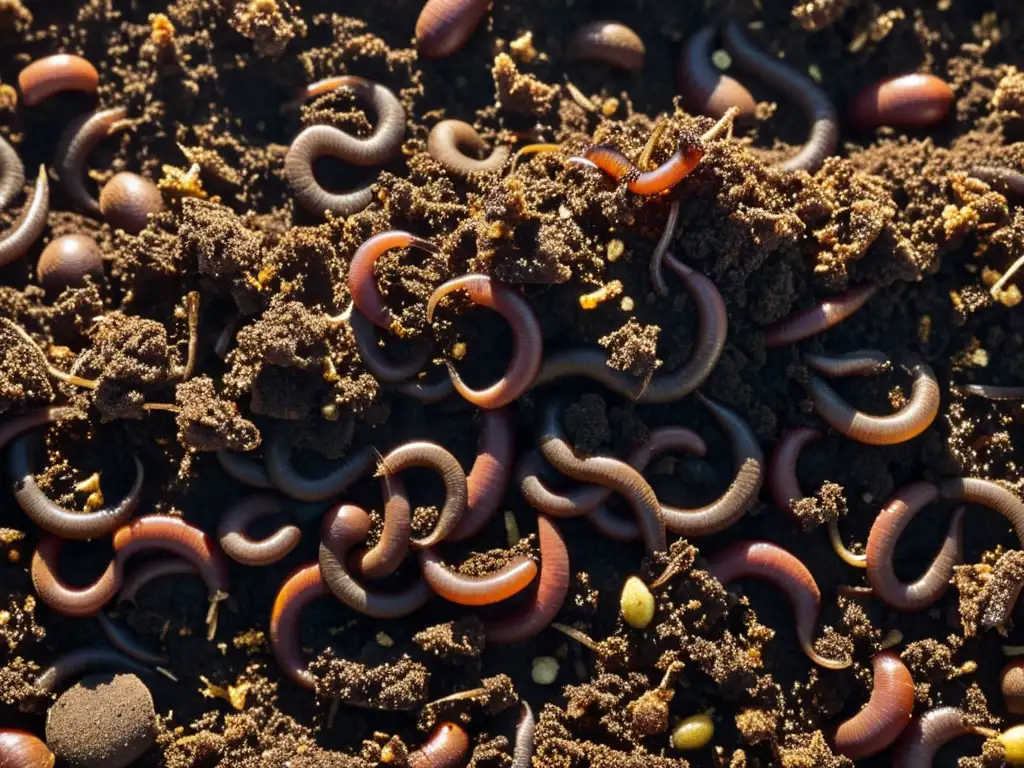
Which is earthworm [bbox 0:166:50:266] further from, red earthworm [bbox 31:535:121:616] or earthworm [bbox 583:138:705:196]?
earthworm [bbox 583:138:705:196]

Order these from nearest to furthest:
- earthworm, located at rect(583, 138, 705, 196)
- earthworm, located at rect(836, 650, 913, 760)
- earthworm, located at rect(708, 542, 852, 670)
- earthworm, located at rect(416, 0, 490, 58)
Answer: earthworm, located at rect(583, 138, 705, 196), earthworm, located at rect(836, 650, 913, 760), earthworm, located at rect(708, 542, 852, 670), earthworm, located at rect(416, 0, 490, 58)

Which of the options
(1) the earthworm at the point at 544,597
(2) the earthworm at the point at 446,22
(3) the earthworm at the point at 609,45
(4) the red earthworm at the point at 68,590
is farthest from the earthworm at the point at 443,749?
→ (3) the earthworm at the point at 609,45

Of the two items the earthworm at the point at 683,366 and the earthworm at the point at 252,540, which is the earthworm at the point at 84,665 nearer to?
the earthworm at the point at 252,540

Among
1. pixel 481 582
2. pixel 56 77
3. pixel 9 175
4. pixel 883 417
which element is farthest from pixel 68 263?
pixel 883 417

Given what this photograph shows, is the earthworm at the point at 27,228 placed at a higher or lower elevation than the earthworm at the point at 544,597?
higher

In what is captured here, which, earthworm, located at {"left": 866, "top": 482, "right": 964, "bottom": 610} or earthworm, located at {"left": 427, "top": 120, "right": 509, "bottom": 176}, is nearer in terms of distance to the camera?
earthworm, located at {"left": 866, "top": 482, "right": 964, "bottom": 610}

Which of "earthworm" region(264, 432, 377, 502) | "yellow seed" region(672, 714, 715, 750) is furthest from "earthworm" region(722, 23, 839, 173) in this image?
"yellow seed" region(672, 714, 715, 750)
